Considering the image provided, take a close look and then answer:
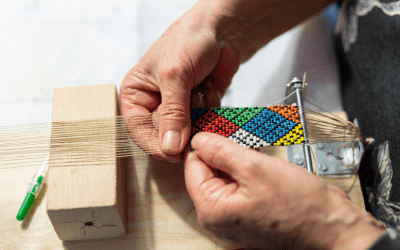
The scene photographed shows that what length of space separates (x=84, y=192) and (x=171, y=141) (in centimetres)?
24

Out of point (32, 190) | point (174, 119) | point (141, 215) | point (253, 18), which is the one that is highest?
point (253, 18)

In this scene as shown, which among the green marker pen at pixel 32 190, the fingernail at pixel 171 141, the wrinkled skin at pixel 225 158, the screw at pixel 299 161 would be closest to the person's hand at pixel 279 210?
the wrinkled skin at pixel 225 158

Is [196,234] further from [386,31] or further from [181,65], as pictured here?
[386,31]

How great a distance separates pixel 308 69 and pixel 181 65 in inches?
26.7

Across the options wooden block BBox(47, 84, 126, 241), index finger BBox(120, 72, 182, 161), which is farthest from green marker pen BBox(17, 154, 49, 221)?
index finger BBox(120, 72, 182, 161)

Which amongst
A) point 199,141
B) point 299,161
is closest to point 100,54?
point 199,141

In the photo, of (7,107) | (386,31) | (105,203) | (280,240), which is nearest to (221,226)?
(280,240)

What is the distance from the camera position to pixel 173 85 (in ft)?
2.52

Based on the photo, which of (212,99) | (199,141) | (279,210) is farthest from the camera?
(212,99)

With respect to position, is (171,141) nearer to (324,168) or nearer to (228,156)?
(228,156)

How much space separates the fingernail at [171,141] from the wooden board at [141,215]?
0.46ft

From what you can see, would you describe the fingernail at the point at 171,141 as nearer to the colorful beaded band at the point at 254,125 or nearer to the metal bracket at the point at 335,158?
the colorful beaded band at the point at 254,125

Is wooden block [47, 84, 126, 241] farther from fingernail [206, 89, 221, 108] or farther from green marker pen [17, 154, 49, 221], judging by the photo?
fingernail [206, 89, 221, 108]

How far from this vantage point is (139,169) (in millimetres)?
875
